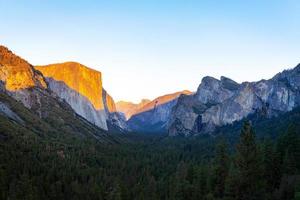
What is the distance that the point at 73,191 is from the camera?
142 m

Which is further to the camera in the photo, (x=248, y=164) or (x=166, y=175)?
(x=166, y=175)

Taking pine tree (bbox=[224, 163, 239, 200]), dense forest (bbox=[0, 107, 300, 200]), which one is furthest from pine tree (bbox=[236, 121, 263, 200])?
pine tree (bbox=[224, 163, 239, 200])

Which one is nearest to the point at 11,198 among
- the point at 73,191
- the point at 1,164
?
the point at 73,191

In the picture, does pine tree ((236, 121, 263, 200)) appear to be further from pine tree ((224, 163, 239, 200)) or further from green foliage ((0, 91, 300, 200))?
pine tree ((224, 163, 239, 200))

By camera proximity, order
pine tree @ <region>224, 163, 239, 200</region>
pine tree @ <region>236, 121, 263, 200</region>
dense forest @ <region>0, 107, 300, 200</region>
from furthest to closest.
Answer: pine tree @ <region>224, 163, 239, 200</region>
dense forest @ <region>0, 107, 300, 200</region>
pine tree @ <region>236, 121, 263, 200</region>

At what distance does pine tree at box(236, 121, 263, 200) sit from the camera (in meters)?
60.1

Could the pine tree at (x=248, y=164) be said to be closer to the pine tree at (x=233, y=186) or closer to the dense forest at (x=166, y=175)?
the dense forest at (x=166, y=175)

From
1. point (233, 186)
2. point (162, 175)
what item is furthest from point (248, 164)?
point (162, 175)

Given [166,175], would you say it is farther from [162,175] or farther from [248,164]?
[248,164]

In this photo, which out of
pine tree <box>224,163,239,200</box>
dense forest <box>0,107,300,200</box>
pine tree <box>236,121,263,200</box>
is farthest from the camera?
pine tree <box>224,163,239,200</box>

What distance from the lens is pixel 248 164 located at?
60438mm

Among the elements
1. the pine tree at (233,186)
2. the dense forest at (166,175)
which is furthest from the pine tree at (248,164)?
the pine tree at (233,186)

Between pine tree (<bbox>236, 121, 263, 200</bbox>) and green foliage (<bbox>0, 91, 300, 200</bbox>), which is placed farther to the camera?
green foliage (<bbox>0, 91, 300, 200</bbox>)

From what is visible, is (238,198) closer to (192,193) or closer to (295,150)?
(295,150)
